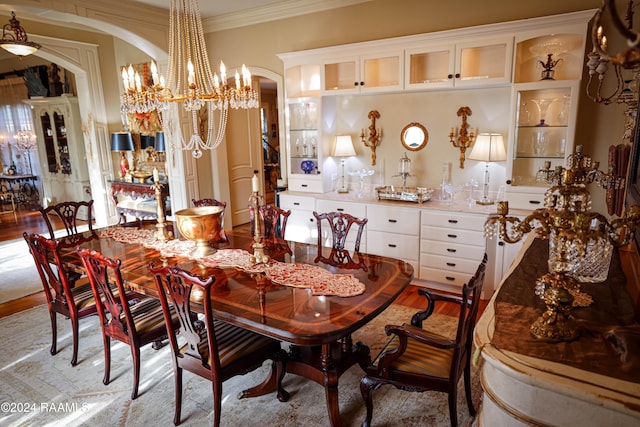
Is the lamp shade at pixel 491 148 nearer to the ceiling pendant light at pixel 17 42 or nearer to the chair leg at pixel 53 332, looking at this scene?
the chair leg at pixel 53 332

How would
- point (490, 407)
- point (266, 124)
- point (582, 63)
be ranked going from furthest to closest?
point (266, 124)
point (582, 63)
point (490, 407)

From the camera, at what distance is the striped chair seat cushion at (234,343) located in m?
2.18

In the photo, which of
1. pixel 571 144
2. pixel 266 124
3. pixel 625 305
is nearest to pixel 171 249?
pixel 625 305

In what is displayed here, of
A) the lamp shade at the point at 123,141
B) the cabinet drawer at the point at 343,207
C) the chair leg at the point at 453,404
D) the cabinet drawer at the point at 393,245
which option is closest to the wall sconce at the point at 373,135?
the cabinet drawer at the point at 343,207

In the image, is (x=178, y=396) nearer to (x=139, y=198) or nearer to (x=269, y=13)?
(x=269, y=13)

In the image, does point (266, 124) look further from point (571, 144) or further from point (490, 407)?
point (490, 407)

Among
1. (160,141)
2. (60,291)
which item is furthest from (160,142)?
(60,291)

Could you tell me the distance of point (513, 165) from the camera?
3709mm

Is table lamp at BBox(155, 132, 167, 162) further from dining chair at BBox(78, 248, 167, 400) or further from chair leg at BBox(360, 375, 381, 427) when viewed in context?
chair leg at BBox(360, 375, 381, 427)

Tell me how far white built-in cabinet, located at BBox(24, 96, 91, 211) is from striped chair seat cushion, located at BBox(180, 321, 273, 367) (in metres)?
6.24

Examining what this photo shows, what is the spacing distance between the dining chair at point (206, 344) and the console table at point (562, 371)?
1213 millimetres

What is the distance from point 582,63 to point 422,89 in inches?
51.7

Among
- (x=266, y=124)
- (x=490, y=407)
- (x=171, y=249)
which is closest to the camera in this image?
(x=490, y=407)

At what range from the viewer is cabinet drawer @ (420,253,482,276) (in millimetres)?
3807
